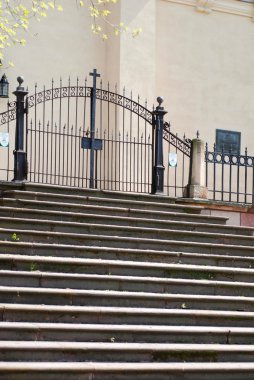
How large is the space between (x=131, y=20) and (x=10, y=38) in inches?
103

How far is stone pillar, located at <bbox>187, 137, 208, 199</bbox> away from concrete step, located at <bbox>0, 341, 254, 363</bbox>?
5.35m

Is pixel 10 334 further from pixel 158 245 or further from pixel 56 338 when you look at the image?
pixel 158 245

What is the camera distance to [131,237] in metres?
12.2

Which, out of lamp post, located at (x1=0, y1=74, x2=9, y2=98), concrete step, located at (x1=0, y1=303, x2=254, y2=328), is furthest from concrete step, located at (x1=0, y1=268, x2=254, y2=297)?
lamp post, located at (x1=0, y1=74, x2=9, y2=98)

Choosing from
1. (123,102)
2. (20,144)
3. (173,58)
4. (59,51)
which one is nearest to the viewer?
(20,144)

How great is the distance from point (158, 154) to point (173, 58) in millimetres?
4069

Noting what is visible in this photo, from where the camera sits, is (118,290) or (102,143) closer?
(118,290)

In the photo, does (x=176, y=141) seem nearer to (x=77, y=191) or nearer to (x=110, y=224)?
(x=77, y=191)

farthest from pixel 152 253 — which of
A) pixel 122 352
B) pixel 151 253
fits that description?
pixel 122 352

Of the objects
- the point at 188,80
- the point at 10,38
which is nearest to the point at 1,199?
the point at 10,38

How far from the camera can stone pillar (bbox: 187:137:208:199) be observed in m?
14.7

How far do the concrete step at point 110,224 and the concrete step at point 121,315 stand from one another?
2299 millimetres

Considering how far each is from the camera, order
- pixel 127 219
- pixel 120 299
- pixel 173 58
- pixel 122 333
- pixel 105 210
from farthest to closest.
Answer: pixel 173 58 < pixel 105 210 < pixel 127 219 < pixel 120 299 < pixel 122 333
